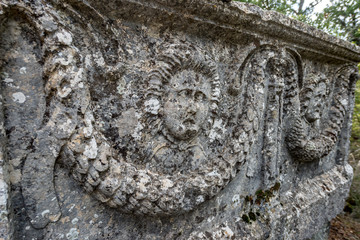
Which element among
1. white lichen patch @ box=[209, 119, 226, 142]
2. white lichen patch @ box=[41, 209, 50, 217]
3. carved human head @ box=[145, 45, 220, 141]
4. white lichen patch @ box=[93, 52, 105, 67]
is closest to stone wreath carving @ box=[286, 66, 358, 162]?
white lichen patch @ box=[209, 119, 226, 142]

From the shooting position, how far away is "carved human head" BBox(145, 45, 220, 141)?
1.58m

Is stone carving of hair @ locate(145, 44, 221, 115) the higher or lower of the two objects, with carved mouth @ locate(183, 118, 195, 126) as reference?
higher

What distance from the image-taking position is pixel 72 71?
1229 millimetres

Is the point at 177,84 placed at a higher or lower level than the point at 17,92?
higher

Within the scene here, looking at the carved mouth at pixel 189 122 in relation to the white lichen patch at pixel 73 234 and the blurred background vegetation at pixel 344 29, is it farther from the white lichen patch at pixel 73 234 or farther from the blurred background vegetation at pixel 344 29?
the blurred background vegetation at pixel 344 29

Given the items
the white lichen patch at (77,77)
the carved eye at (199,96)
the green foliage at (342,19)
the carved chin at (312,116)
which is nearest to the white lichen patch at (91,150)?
the white lichen patch at (77,77)

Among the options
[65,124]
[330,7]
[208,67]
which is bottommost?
[65,124]

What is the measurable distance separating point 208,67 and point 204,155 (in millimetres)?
674

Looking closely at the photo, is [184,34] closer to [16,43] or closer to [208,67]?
[208,67]

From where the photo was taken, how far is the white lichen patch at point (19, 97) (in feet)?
3.89

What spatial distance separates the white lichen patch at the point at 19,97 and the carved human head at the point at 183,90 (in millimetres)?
664

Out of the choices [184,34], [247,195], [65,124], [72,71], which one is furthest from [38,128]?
[247,195]

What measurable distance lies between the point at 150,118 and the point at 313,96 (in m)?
2.27

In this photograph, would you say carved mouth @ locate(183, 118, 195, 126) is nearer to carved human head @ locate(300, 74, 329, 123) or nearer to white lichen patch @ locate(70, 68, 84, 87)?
white lichen patch @ locate(70, 68, 84, 87)
